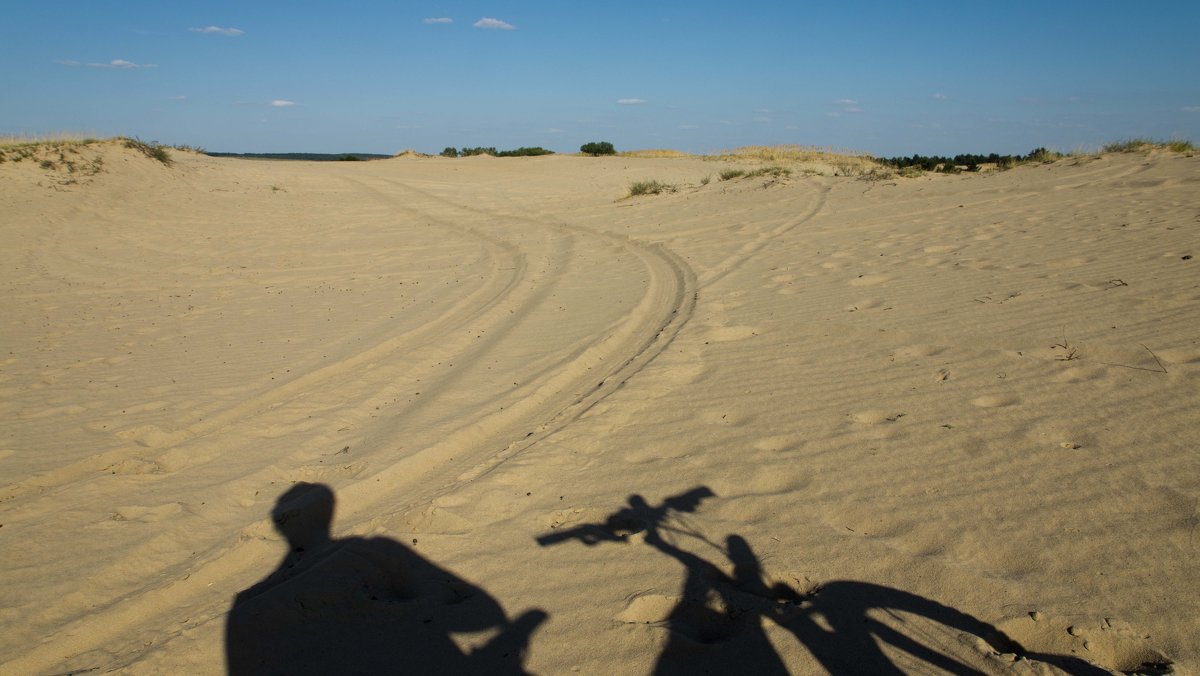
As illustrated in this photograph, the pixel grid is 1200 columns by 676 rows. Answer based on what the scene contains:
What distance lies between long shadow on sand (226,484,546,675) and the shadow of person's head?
8 centimetres

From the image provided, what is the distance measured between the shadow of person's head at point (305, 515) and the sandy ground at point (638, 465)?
22mm

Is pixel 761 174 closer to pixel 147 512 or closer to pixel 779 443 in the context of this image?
pixel 779 443

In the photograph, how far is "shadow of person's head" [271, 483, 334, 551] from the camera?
128 inches

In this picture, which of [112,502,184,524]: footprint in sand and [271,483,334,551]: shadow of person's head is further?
[112,502,184,524]: footprint in sand

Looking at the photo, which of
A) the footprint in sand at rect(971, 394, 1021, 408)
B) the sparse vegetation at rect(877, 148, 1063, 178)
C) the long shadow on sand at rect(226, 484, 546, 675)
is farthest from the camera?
the sparse vegetation at rect(877, 148, 1063, 178)

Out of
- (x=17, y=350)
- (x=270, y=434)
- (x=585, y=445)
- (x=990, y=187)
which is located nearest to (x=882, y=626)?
(x=585, y=445)

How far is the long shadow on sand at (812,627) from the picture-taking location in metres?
2.25

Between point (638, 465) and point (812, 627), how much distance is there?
141 centimetres

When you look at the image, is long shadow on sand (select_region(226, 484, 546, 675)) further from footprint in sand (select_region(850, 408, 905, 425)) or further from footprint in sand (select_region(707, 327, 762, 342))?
footprint in sand (select_region(707, 327, 762, 342))

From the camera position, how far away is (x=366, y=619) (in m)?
2.67

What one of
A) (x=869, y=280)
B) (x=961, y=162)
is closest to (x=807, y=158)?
(x=961, y=162)

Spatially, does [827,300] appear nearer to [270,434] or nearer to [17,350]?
[270,434]

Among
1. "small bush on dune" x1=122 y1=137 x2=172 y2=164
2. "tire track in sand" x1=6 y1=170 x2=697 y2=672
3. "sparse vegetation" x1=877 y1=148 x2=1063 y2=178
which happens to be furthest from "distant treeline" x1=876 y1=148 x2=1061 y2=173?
"small bush on dune" x1=122 y1=137 x2=172 y2=164

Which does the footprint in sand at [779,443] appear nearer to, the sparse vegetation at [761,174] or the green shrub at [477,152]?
the sparse vegetation at [761,174]
